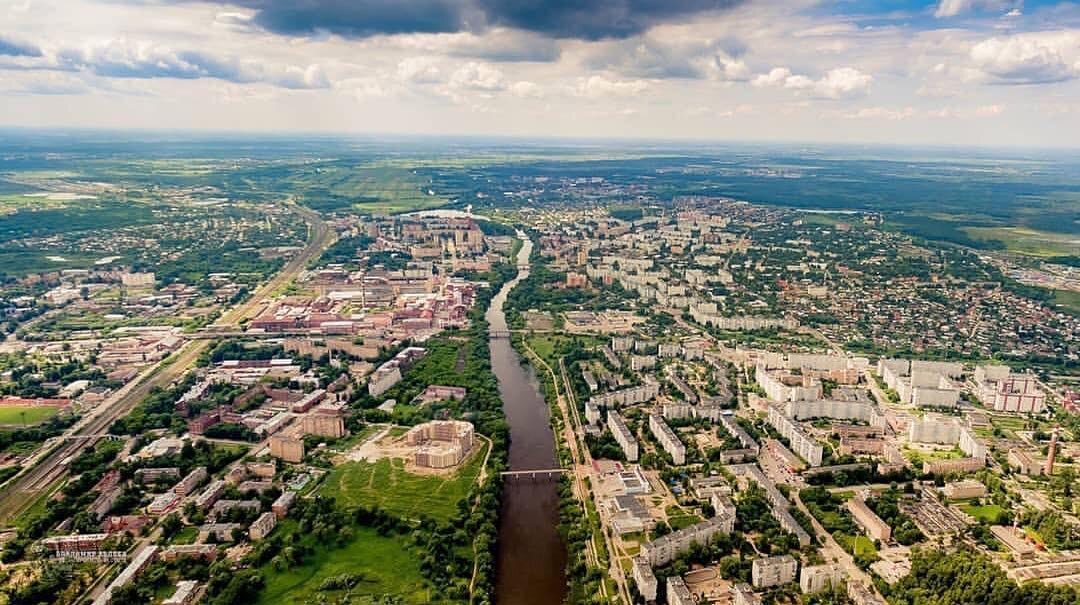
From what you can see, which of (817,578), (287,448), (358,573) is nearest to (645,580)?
(817,578)

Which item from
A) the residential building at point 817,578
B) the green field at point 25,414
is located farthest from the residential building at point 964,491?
the green field at point 25,414

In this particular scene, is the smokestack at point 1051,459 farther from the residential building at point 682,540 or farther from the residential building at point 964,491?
the residential building at point 682,540

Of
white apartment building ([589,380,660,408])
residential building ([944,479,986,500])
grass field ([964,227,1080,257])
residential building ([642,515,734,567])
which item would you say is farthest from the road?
grass field ([964,227,1080,257])

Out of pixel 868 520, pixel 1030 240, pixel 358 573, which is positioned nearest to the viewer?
pixel 358 573

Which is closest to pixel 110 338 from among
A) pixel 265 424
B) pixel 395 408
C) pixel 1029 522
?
pixel 265 424

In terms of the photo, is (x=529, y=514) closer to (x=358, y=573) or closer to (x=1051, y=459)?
(x=358, y=573)

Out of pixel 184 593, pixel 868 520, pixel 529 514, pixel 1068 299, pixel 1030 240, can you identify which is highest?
pixel 1030 240
